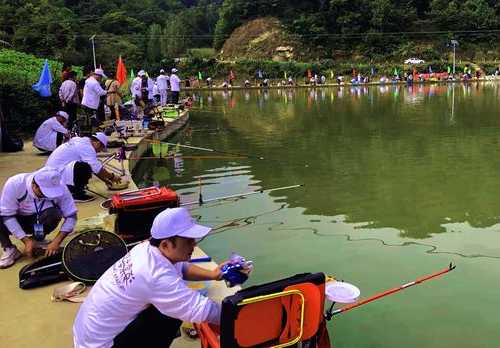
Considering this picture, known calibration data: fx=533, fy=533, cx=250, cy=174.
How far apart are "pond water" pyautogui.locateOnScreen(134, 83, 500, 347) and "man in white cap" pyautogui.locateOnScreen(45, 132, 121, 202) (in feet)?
5.45

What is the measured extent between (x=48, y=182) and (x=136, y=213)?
1.10 meters

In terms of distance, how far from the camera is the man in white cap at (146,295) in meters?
2.66

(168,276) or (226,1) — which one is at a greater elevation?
(226,1)

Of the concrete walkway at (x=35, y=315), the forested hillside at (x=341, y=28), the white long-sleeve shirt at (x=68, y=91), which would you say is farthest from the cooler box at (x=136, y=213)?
the forested hillside at (x=341, y=28)

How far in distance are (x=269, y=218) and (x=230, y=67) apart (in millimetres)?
50605

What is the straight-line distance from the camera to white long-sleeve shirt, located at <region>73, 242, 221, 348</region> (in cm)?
265

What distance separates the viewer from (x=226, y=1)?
223 feet

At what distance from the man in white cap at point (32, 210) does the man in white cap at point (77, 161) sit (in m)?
1.52

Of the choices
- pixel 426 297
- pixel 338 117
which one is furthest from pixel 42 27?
pixel 426 297

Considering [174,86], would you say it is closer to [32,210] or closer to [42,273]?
[32,210]

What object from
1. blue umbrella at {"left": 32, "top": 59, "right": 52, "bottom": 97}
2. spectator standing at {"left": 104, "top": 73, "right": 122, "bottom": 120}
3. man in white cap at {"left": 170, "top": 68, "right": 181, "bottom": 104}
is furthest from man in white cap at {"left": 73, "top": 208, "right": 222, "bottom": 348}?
man in white cap at {"left": 170, "top": 68, "right": 181, "bottom": 104}

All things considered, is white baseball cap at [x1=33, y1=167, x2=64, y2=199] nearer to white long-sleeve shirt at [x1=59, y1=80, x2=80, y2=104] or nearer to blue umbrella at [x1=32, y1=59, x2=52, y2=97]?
white long-sleeve shirt at [x1=59, y1=80, x2=80, y2=104]

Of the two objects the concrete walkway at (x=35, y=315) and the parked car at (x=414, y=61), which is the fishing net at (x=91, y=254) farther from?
the parked car at (x=414, y=61)

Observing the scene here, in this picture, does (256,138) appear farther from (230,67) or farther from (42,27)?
(230,67)
